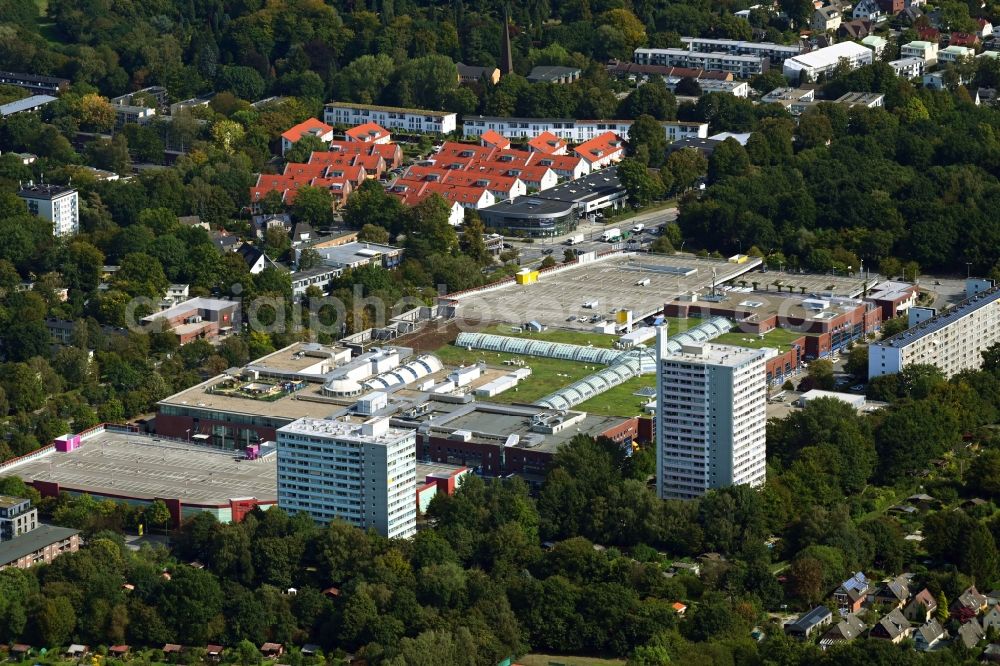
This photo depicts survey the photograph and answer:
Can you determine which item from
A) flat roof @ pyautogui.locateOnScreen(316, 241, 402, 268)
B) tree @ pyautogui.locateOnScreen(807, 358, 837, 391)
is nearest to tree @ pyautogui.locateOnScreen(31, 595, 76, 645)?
tree @ pyautogui.locateOnScreen(807, 358, 837, 391)

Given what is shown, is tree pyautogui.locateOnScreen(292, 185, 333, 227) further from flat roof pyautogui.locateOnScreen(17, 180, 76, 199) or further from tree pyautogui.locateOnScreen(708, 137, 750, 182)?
tree pyautogui.locateOnScreen(708, 137, 750, 182)

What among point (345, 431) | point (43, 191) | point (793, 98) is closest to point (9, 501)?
point (345, 431)

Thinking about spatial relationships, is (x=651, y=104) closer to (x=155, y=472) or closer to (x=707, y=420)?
(x=707, y=420)

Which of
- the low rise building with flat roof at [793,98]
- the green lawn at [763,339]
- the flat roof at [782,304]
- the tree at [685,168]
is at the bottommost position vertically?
the green lawn at [763,339]

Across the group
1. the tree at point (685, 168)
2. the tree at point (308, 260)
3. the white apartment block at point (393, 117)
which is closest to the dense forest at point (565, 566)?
the tree at point (308, 260)

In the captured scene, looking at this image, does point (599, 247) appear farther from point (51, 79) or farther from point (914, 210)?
point (51, 79)

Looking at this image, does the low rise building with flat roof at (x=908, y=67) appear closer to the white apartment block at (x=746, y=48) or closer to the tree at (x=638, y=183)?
the white apartment block at (x=746, y=48)
